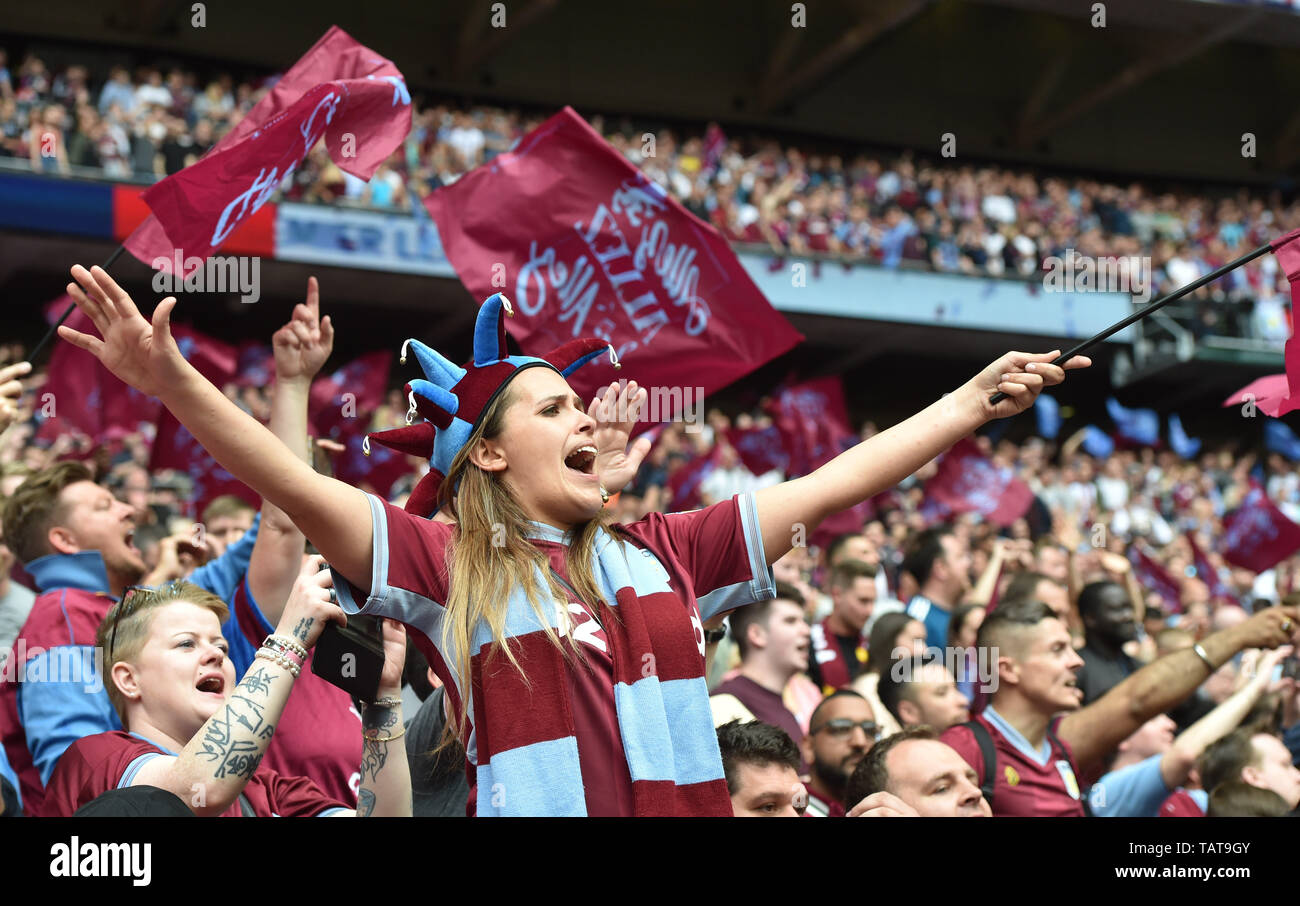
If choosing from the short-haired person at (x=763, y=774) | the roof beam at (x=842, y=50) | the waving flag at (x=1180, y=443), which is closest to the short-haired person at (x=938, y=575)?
the short-haired person at (x=763, y=774)

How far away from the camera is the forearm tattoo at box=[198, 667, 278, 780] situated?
2.38 metres

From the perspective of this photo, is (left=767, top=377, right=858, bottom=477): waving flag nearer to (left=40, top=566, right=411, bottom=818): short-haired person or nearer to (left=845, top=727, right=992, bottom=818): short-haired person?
(left=845, top=727, right=992, bottom=818): short-haired person

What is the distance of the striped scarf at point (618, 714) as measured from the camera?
2213 millimetres

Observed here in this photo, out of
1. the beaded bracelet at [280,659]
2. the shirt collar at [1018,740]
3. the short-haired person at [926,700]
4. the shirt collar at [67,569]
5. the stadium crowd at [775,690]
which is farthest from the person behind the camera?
the short-haired person at [926,700]

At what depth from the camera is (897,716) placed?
15.4ft

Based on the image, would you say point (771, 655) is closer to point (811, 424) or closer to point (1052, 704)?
point (1052, 704)

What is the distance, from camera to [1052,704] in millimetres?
4031

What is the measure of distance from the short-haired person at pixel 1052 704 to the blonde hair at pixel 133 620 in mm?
1875

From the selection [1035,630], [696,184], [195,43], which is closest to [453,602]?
→ [1035,630]

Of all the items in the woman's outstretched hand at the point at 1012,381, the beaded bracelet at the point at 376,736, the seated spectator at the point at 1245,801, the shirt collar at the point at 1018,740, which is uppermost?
the woman's outstretched hand at the point at 1012,381

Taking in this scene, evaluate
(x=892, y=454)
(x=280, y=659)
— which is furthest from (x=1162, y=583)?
(x=280, y=659)

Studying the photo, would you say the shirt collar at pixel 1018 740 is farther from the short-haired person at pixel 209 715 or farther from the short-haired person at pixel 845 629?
the short-haired person at pixel 209 715
